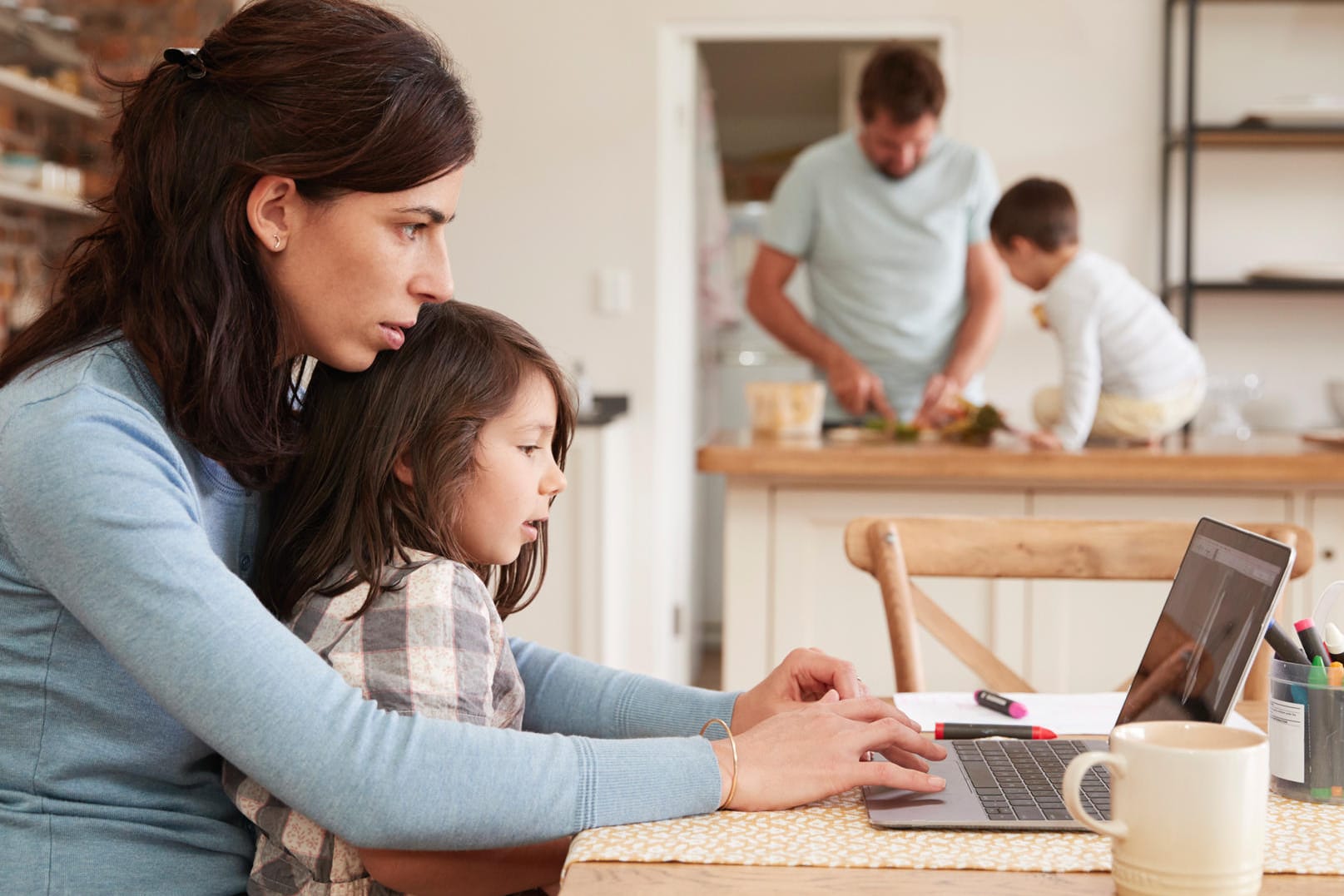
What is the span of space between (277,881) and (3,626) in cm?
26

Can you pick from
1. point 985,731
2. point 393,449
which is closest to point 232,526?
point 393,449

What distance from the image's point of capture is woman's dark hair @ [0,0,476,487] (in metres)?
0.95

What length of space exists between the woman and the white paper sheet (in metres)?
0.11

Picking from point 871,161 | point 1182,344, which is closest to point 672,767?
point 1182,344

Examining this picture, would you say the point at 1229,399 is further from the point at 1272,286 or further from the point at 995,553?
the point at 995,553

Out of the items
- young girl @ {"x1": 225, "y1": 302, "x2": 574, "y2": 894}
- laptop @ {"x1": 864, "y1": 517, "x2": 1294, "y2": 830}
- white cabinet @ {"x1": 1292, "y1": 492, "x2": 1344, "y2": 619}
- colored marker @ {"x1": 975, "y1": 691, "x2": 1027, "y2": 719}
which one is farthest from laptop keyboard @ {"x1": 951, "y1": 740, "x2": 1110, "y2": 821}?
white cabinet @ {"x1": 1292, "y1": 492, "x2": 1344, "y2": 619}

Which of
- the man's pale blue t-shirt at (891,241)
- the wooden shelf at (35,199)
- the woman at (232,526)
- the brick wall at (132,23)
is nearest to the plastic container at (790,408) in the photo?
the man's pale blue t-shirt at (891,241)

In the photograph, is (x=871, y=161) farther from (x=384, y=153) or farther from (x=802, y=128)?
(x=802, y=128)

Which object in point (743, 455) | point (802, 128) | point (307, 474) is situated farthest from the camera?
point (802, 128)

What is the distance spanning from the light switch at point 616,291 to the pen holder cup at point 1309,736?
319 cm

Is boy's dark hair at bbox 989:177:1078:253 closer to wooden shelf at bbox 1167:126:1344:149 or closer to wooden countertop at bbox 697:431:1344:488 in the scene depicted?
wooden countertop at bbox 697:431:1344:488

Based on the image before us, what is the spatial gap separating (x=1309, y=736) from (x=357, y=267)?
2.50 ft

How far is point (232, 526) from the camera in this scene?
3.48 feet

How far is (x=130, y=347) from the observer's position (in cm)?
95
